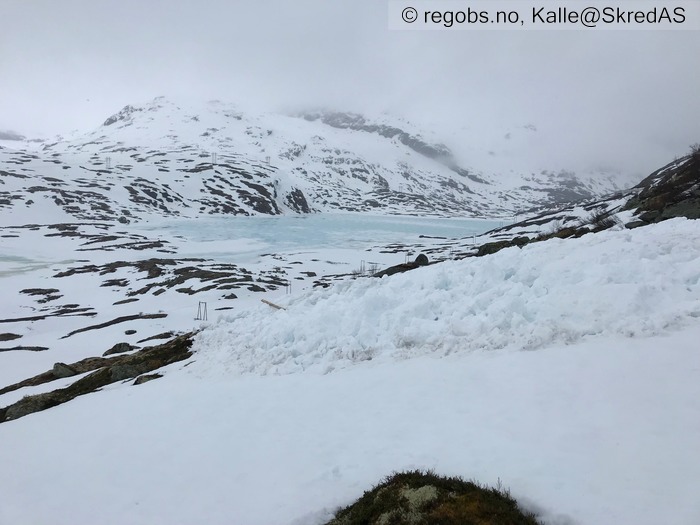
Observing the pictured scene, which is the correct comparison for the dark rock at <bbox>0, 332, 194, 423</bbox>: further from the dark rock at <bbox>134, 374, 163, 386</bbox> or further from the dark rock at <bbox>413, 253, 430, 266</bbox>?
the dark rock at <bbox>413, 253, 430, 266</bbox>

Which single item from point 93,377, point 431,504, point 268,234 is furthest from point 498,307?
point 268,234

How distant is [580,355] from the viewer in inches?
362

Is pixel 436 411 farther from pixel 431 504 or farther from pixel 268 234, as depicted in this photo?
pixel 268 234

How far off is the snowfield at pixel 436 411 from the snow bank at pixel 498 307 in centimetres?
7

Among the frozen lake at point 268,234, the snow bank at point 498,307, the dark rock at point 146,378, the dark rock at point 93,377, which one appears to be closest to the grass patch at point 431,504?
the snow bank at point 498,307

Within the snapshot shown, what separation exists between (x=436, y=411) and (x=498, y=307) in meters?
4.69

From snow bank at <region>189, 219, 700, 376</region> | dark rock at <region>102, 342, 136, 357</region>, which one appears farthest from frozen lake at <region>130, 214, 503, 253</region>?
snow bank at <region>189, 219, 700, 376</region>

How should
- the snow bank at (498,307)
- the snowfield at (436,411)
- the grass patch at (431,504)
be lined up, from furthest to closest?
the snow bank at (498,307) → the snowfield at (436,411) → the grass patch at (431,504)

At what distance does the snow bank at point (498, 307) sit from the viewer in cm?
1035

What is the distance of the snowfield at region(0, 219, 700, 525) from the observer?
250 inches

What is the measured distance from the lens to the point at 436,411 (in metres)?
8.48

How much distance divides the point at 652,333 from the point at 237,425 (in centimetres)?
995

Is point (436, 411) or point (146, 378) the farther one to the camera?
point (146, 378)

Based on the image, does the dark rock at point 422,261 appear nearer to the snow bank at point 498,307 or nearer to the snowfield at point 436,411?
the snow bank at point 498,307
